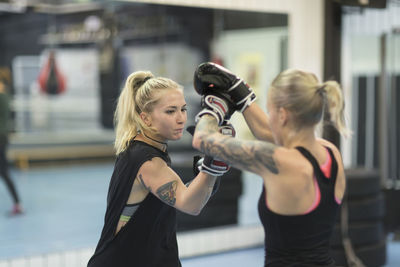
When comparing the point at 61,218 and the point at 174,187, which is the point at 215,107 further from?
the point at 61,218

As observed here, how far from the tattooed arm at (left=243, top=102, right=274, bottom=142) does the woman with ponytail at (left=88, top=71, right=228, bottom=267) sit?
26 cm

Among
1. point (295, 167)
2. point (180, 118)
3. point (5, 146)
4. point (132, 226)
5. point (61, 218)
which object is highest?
point (180, 118)

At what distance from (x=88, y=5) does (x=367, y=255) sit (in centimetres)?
678

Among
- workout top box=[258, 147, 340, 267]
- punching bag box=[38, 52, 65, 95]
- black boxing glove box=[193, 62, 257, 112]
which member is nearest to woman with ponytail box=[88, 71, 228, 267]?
black boxing glove box=[193, 62, 257, 112]

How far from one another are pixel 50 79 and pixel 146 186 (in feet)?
23.9

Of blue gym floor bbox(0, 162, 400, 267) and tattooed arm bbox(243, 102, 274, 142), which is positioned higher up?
tattooed arm bbox(243, 102, 274, 142)

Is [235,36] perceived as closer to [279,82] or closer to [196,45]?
[196,45]

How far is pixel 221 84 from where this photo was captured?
1.90m

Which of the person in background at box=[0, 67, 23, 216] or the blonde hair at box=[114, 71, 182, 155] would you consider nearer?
the blonde hair at box=[114, 71, 182, 155]

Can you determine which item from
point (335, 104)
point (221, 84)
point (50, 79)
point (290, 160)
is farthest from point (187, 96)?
point (290, 160)

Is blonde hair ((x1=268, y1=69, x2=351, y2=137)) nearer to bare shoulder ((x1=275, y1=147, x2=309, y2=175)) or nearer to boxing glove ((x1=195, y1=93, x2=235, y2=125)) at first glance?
bare shoulder ((x1=275, y1=147, x2=309, y2=175))

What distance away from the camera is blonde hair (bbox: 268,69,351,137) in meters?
1.63

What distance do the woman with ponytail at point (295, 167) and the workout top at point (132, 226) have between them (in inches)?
13.3

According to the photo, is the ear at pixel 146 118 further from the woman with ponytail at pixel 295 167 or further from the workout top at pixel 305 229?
the workout top at pixel 305 229
